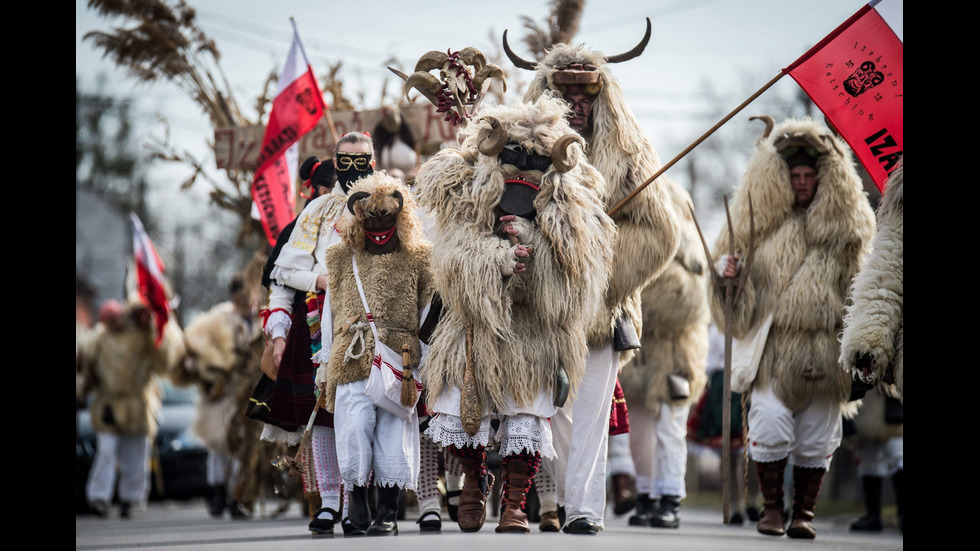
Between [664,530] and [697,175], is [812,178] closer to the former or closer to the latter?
[664,530]

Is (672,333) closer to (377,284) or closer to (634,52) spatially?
(634,52)

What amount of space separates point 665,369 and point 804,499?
1627 mm

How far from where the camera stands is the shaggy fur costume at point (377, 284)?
6.77 m

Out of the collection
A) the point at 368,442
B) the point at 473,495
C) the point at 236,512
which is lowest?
the point at 236,512

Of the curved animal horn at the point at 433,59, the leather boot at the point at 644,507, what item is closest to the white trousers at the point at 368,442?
the curved animal horn at the point at 433,59

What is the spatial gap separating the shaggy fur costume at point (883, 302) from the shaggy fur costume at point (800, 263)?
1.26 m

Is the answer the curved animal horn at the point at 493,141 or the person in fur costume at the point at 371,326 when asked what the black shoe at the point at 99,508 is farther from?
the curved animal horn at the point at 493,141

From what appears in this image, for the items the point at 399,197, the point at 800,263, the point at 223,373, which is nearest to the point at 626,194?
the point at 399,197

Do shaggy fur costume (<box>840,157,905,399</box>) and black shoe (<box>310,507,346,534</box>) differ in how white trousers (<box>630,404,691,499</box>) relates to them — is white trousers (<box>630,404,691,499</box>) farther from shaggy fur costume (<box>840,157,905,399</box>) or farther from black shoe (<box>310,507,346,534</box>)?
black shoe (<box>310,507,346,534</box>)

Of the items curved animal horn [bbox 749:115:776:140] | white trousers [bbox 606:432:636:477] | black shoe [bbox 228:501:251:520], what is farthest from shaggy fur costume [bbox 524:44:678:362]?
black shoe [bbox 228:501:251:520]

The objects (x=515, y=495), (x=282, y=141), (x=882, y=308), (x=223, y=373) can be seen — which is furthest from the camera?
(x=223, y=373)

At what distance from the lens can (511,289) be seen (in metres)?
6.52

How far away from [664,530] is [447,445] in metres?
2.30

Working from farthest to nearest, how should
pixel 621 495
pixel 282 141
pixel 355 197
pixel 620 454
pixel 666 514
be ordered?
pixel 621 495, pixel 282 141, pixel 620 454, pixel 666 514, pixel 355 197
